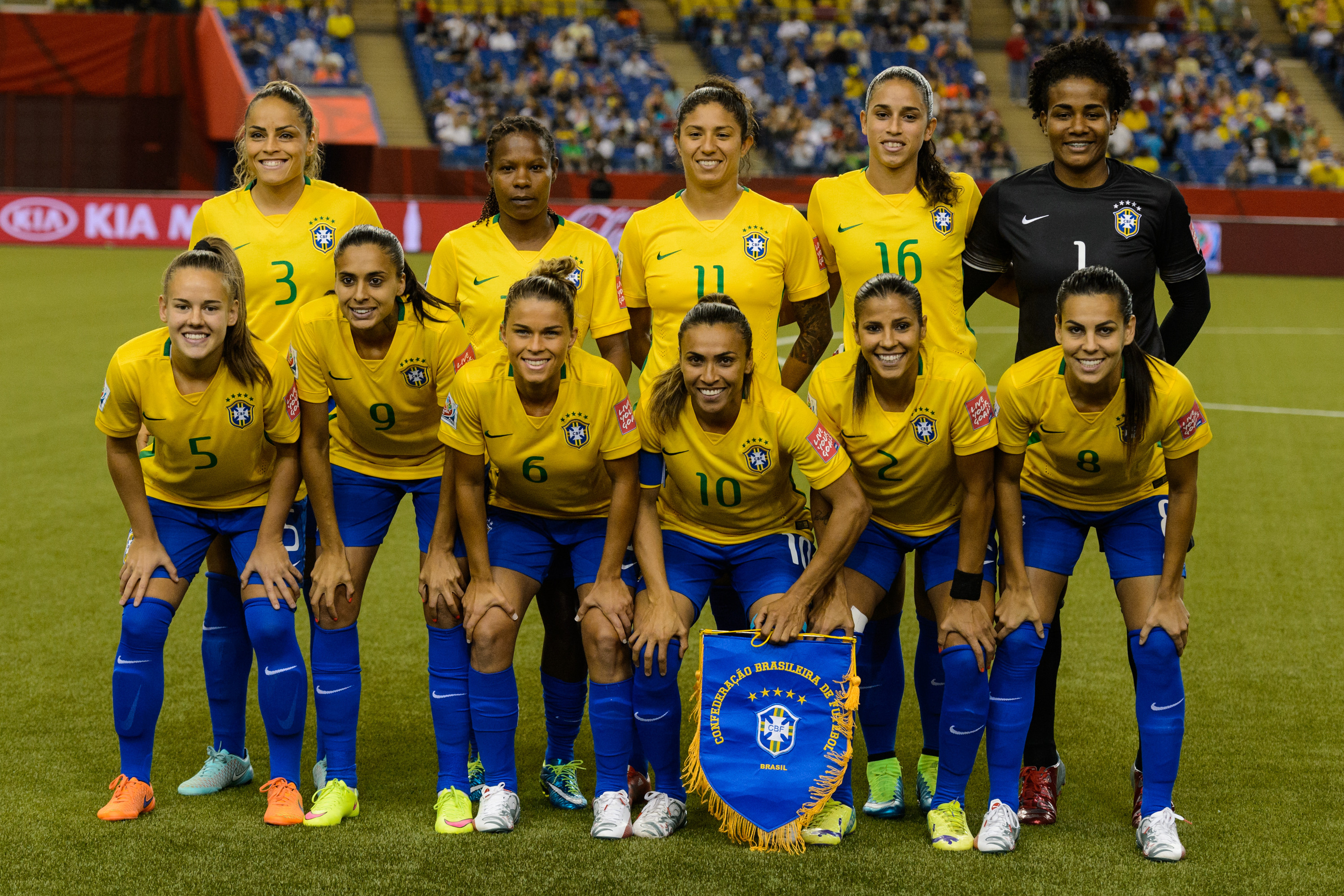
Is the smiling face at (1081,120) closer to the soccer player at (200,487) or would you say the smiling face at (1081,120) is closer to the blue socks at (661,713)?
the blue socks at (661,713)

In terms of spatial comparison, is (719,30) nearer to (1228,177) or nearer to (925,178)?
(1228,177)

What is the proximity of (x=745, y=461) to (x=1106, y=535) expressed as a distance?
1175 mm

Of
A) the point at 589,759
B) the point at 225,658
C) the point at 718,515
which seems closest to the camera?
the point at 718,515

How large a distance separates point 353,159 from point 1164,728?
2218cm

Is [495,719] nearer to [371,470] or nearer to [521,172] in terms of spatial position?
[371,470]

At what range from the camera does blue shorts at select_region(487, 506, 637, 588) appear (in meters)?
4.28

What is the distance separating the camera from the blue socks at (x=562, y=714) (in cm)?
443

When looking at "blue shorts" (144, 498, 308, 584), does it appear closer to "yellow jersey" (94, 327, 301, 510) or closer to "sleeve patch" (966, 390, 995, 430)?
"yellow jersey" (94, 327, 301, 510)

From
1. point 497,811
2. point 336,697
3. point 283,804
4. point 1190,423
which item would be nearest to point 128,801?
point 283,804

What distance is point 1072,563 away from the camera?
13.9 ft

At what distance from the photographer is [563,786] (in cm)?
A: 438

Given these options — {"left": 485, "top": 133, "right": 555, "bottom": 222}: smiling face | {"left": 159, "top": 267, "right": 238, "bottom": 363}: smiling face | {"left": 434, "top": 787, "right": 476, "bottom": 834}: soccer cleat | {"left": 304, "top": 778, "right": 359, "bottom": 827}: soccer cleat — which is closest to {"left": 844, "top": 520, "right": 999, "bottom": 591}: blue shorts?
{"left": 434, "top": 787, "right": 476, "bottom": 834}: soccer cleat

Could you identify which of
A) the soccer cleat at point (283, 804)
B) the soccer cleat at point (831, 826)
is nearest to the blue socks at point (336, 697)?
the soccer cleat at point (283, 804)

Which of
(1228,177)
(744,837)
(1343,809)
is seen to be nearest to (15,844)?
(744,837)
